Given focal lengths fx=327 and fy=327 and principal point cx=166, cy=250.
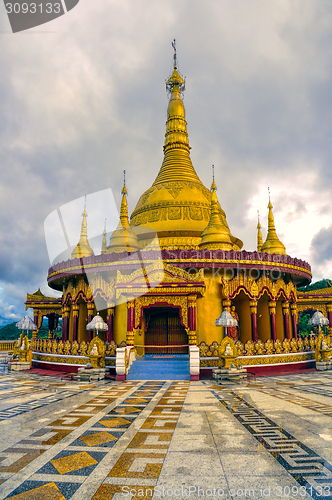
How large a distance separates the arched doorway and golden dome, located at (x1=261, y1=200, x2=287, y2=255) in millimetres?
10865

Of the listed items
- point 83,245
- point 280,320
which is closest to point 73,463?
point 280,320

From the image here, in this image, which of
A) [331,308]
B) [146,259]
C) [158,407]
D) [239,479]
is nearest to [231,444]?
[239,479]

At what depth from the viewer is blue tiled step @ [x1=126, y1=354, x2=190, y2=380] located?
14641 mm

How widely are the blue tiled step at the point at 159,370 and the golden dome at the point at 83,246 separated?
45.1ft

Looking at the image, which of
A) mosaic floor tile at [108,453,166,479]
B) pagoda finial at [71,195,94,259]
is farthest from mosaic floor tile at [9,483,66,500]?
pagoda finial at [71,195,94,259]

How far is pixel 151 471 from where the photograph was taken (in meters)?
4.86

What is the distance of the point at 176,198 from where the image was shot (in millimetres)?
26375

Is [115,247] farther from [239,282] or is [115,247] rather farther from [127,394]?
[127,394]

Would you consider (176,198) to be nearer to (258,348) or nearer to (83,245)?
(83,245)

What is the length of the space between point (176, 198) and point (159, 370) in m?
14.9

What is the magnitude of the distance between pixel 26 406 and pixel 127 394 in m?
3.24

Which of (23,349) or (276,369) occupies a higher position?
(23,349)

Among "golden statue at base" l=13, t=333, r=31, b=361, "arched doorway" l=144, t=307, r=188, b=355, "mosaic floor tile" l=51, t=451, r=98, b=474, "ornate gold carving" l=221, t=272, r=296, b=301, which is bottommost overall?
"mosaic floor tile" l=51, t=451, r=98, b=474

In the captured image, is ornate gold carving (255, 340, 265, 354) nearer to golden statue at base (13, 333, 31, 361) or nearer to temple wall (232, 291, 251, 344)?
temple wall (232, 291, 251, 344)
